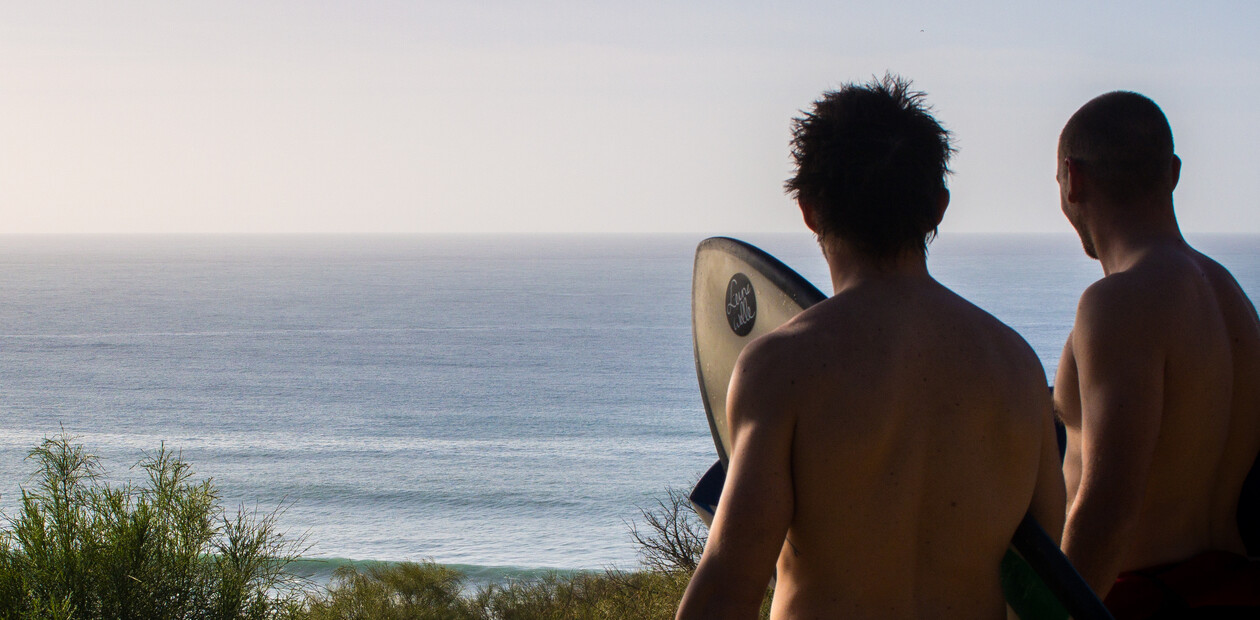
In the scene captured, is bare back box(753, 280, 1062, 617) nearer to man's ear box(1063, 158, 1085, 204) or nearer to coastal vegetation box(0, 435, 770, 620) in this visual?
man's ear box(1063, 158, 1085, 204)

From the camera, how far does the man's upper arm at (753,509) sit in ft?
5.62

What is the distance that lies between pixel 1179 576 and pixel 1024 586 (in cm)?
96

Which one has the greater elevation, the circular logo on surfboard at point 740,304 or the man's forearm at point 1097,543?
the circular logo on surfboard at point 740,304

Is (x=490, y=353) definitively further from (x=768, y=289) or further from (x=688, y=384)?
(x=768, y=289)

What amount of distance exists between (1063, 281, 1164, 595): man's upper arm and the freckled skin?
0.62 m

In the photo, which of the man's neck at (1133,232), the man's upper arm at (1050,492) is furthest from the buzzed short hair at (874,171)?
the man's neck at (1133,232)

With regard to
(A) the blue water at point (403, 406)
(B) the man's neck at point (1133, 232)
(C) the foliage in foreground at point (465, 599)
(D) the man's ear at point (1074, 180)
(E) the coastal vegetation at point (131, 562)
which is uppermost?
(D) the man's ear at point (1074, 180)

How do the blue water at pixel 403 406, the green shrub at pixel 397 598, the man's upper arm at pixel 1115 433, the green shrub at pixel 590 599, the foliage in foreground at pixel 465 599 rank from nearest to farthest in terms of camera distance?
1. the man's upper arm at pixel 1115 433
2. the green shrub at pixel 590 599
3. the foliage in foreground at pixel 465 599
4. the green shrub at pixel 397 598
5. the blue water at pixel 403 406

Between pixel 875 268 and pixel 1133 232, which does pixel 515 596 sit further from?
pixel 875 268

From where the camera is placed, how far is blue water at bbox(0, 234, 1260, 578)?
52.2 m

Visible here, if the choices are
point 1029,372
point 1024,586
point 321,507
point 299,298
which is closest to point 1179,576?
point 1024,586

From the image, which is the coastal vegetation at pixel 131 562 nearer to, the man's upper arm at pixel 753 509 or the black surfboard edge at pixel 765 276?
the black surfboard edge at pixel 765 276

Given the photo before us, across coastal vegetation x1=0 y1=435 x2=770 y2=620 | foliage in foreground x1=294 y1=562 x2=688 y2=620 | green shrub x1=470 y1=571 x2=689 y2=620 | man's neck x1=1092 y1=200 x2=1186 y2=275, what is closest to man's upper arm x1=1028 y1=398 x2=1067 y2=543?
man's neck x1=1092 y1=200 x2=1186 y2=275

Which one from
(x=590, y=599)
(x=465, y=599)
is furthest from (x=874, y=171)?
(x=465, y=599)
